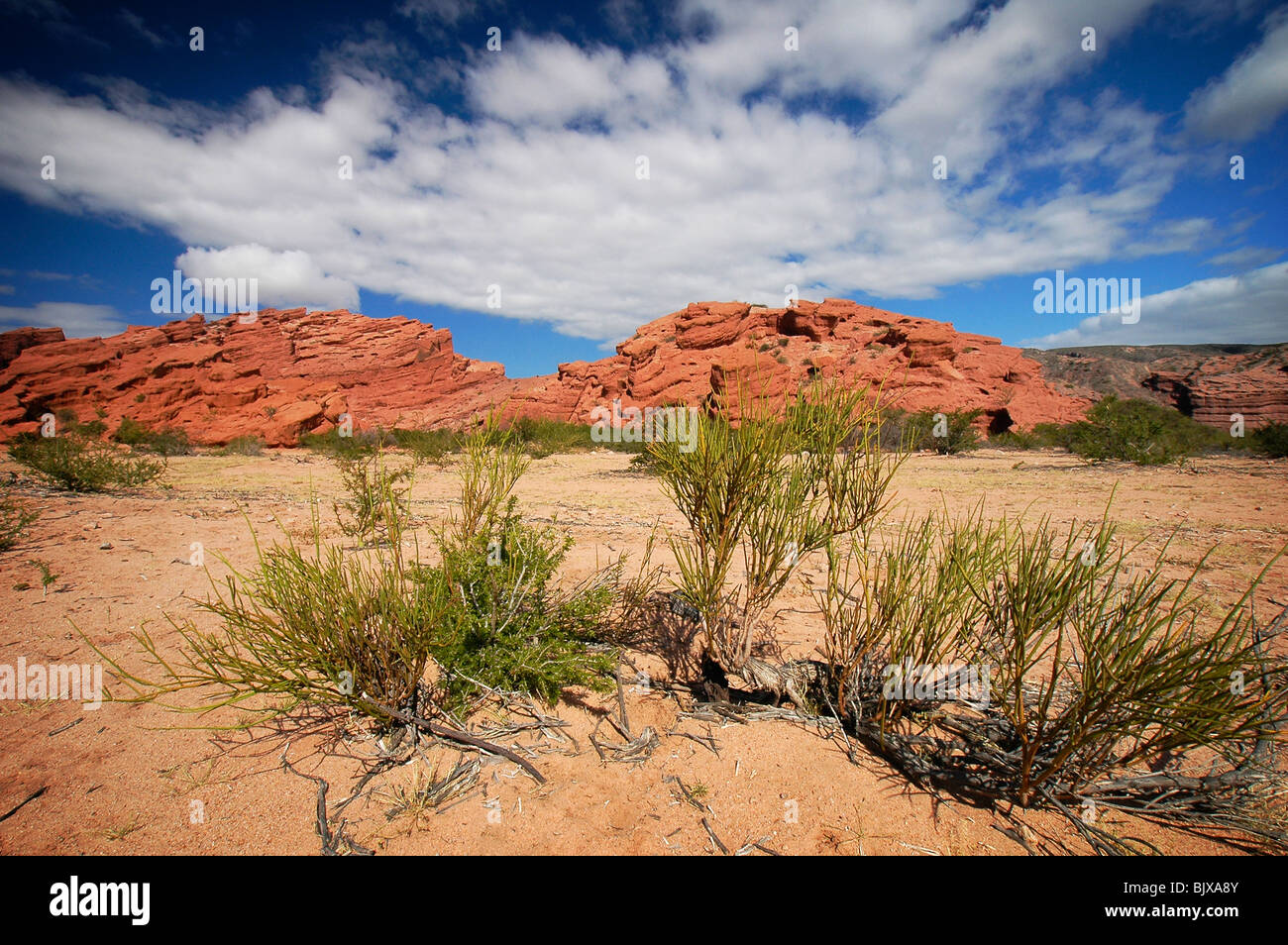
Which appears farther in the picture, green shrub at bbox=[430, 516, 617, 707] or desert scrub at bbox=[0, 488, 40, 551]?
desert scrub at bbox=[0, 488, 40, 551]

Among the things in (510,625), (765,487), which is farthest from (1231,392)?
(510,625)

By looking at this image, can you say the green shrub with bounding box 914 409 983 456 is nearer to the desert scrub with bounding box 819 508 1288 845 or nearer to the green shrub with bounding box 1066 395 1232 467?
the green shrub with bounding box 1066 395 1232 467

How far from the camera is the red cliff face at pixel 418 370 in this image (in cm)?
3284

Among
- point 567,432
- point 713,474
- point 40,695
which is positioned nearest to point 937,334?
point 567,432

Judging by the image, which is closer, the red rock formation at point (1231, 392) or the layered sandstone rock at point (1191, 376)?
the red rock formation at point (1231, 392)

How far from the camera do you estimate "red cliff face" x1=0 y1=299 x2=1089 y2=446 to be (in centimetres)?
3284

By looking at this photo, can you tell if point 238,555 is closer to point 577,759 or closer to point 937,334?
point 577,759

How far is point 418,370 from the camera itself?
52156 mm

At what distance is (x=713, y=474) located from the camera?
294cm

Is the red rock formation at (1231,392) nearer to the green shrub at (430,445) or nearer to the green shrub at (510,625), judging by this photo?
the green shrub at (430,445)

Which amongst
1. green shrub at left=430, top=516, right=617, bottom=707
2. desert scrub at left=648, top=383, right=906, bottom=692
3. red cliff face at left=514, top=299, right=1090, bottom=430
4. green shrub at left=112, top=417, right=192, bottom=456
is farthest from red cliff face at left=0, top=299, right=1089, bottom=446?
green shrub at left=430, top=516, right=617, bottom=707

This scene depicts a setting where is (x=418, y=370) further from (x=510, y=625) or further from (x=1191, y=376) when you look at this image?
(x=1191, y=376)

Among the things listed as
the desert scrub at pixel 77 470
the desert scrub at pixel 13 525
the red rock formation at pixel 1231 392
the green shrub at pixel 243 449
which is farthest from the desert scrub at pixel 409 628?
the red rock formation at pixel 1231 392
